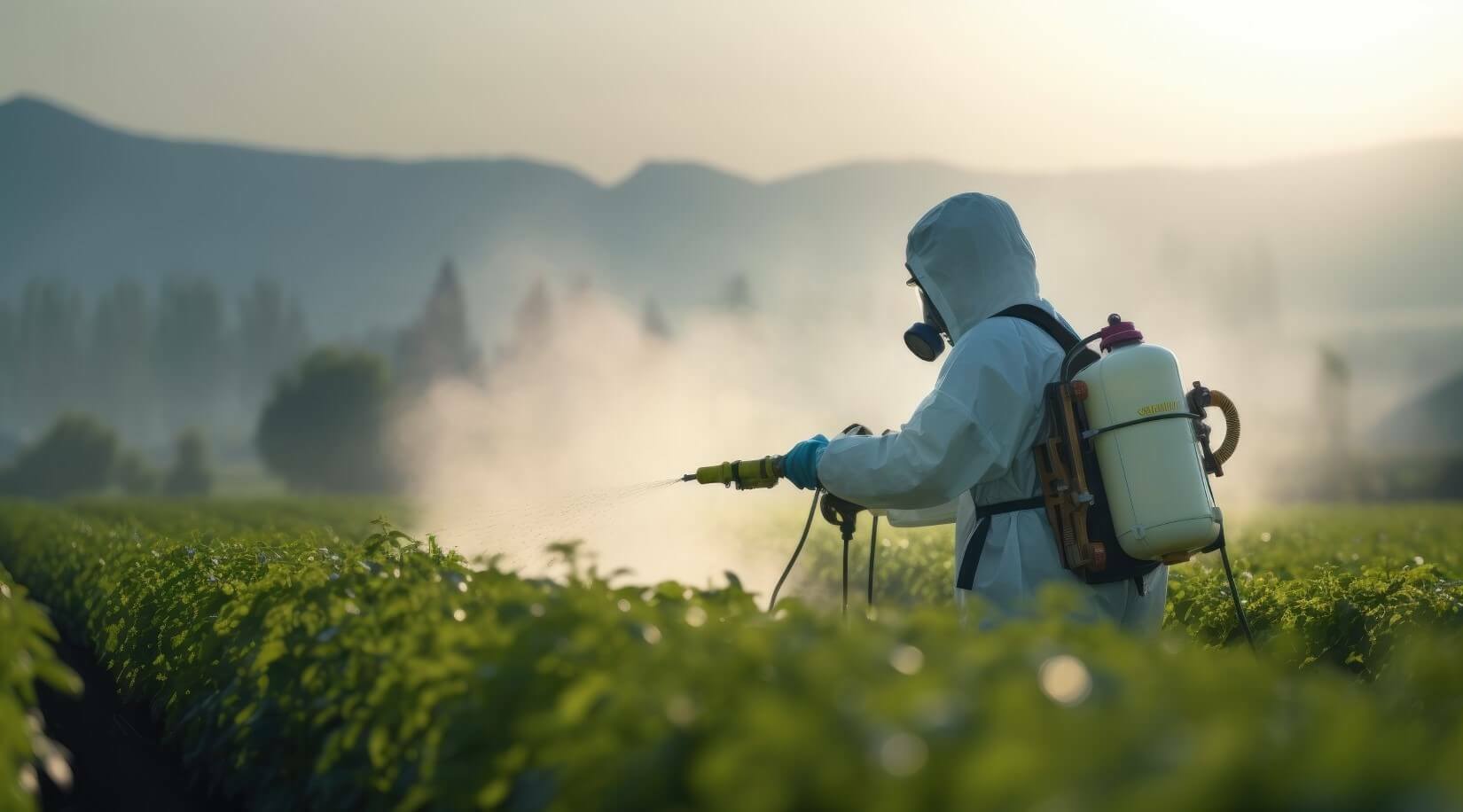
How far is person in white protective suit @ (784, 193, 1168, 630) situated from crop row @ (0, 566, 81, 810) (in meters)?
3.14

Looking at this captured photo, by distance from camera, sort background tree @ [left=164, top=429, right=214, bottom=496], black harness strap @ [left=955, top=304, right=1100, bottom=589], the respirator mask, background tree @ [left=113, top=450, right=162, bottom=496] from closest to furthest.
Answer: black harness strap @ [left=955, top=304, right=1100, bottom=589], the respirator mask, background tree @ [left=113, top=450, right=162, bottom=496], background tree @ [left=164, top=429, right=214, bottom=496]

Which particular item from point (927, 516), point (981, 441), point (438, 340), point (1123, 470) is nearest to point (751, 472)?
point (927, 516)

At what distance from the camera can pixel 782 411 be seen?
10550 cm

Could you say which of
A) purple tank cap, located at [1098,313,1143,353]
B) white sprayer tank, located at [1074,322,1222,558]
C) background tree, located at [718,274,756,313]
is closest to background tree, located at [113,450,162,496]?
background tree, located at [718,274,756,313]

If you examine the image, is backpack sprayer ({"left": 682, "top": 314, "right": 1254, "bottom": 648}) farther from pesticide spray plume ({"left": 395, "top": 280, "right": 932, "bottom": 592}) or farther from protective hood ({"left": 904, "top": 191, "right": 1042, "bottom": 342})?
pesticide spray plume ({"left": 395, "top": 280, "right": 932, "bottom": 592})

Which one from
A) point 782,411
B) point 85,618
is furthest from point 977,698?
point 782,411

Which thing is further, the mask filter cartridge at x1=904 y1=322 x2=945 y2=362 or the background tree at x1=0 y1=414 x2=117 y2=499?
the background tree at x1=0 y1=414 x2=117 y2=499

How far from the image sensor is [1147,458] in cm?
550

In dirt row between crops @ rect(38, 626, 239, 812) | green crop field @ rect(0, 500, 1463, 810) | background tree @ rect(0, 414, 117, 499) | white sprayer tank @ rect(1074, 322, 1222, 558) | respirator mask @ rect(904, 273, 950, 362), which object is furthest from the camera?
background tree @ rect(0, 414, 117, 499)

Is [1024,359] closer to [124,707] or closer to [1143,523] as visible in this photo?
[1143,523]

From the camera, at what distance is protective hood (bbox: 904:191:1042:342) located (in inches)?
238

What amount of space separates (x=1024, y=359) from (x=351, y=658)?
9.59 feet

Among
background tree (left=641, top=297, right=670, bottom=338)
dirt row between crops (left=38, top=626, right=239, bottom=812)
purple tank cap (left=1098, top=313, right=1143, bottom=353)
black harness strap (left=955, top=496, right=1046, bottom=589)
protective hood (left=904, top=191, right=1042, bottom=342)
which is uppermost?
protective hood (left=904, top=191, right=1042, bottom=342)

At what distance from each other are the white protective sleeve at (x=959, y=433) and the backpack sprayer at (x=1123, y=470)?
0.62 feet
